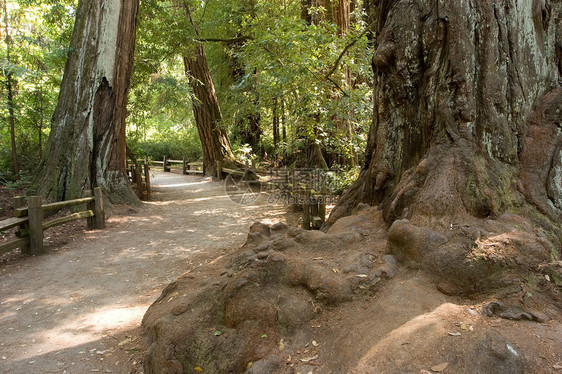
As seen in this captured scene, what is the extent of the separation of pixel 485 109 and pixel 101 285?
5416mm

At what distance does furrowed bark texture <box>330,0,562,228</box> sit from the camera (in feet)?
11.2

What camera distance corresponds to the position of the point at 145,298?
5164mm

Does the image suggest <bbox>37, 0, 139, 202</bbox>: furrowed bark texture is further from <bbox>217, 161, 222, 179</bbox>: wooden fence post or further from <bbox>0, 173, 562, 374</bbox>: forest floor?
<bbox>217, 161, 222, 179</bbox>: wooden fence post

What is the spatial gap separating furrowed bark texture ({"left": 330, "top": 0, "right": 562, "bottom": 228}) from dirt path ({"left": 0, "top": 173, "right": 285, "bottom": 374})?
10.7ft

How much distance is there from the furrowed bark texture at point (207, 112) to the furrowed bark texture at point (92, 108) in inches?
287

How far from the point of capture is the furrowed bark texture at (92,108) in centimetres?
969

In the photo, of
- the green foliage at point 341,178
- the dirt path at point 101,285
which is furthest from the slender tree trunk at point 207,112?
the green foliage at point 341,178

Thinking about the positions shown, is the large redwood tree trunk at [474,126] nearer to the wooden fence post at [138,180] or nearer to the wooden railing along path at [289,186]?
the wooden railing along path at [289,186]

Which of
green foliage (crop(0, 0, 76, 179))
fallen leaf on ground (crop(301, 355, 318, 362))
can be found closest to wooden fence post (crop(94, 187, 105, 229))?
green foliage (crop(0, 0, 76, 179))

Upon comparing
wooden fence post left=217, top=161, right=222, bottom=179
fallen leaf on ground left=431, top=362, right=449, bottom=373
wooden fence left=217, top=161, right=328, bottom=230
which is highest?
wooden fence post left=217, top=161, right=222, bottom=179

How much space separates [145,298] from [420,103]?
4216mm

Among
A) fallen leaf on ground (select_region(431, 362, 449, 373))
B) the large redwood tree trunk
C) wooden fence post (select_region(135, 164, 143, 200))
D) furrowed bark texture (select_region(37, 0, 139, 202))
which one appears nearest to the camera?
fallen leaf on ground (select_region(431, 362, 449, 373))

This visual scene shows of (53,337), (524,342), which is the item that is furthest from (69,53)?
(524,342)

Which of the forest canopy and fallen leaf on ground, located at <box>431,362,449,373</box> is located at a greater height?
the forest canopy
